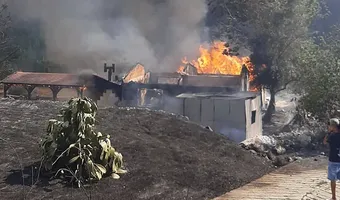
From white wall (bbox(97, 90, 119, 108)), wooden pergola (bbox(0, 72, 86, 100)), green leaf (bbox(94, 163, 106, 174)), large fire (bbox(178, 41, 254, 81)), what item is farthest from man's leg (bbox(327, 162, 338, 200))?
large fire (bbox(178, 41, 254, 81))

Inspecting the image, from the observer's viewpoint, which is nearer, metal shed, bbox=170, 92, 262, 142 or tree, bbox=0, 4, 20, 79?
metal shed, bbox=170, 92, 262, 142

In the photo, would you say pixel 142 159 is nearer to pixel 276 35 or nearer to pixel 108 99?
pixel 108 99

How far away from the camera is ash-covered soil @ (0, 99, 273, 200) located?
761 centimetres

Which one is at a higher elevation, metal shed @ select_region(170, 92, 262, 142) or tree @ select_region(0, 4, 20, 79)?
tree @ select_region(0, 4, 20, 79)

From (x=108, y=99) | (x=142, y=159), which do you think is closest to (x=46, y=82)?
(x=108, y=99)

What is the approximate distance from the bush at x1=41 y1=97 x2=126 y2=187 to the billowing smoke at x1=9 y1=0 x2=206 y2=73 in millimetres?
33274

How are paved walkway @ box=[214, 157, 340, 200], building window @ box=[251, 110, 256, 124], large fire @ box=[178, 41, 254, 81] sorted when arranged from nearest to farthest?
paved walkway @ box=[214, 157, 340, 200] < building window @ box=[251, 110, 256, 124] < large fire @ box=[178, 41, 254, 81]

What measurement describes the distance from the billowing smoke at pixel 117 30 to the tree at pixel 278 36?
14.1 m

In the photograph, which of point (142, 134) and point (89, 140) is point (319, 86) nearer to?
point (142, 134)

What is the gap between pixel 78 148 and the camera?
25.4 ft

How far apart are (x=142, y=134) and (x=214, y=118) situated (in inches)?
265

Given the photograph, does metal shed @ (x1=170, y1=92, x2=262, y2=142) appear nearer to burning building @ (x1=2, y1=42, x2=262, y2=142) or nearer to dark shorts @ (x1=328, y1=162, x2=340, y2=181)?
burning building @ (x1=2, y1=42, x2=262, y2=142)

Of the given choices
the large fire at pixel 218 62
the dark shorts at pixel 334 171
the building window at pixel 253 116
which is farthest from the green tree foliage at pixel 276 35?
the dark shorts at pixel 334 171

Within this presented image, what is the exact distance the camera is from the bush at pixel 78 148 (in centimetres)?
778
